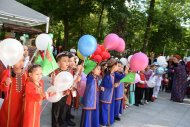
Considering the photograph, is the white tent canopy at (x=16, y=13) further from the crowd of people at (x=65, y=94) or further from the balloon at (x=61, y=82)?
the balloon at (x=61, y=82)

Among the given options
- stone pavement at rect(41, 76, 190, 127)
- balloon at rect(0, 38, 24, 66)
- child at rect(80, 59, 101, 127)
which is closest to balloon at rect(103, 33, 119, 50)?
child at rect(80, 59, 101, 127)

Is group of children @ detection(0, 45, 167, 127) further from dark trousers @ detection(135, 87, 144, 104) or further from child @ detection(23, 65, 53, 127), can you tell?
dark trousers @ detection(135, 87, 144, 104)

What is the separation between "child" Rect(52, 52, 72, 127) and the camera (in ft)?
16.8

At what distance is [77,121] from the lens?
636 centimetres

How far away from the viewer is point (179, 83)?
10.9m

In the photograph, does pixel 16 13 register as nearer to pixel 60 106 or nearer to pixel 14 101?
pixel 60 106

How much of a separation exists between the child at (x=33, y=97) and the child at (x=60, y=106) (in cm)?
95

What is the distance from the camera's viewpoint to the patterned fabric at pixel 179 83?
10.8 m

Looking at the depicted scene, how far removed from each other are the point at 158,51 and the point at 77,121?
22.2 meters

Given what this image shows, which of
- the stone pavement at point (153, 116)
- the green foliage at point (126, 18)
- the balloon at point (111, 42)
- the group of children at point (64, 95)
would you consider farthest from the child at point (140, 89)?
the green foliage at point (126, 18)

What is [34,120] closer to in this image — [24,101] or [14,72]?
[24,101]

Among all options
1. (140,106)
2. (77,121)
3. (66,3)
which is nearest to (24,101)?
(77,121)

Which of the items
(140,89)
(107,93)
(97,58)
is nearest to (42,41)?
(97,58)

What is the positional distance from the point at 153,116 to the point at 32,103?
477 cm
